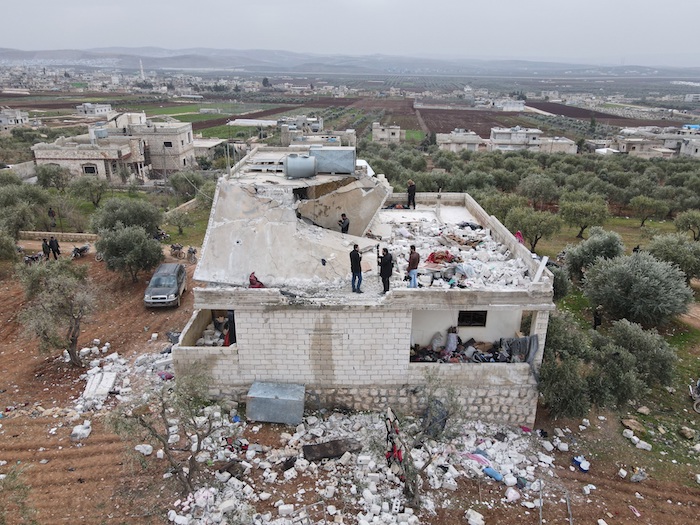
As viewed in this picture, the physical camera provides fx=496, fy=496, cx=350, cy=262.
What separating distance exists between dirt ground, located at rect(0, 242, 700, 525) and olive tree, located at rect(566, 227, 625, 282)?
1161 centimetres

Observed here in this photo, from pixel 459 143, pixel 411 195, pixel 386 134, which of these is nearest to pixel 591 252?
pixel 411 195

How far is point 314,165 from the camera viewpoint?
15.7 metres

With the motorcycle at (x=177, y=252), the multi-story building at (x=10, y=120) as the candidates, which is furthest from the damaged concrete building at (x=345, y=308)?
the multi-story building at (x=10, y=120)

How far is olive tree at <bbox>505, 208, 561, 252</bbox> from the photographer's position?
26.4 m

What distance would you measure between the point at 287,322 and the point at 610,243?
17.9 m

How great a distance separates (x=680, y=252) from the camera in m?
22.5

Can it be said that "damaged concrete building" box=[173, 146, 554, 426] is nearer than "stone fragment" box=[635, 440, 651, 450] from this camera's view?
Yes

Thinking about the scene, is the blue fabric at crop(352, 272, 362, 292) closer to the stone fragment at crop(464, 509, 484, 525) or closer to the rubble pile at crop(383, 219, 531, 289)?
the rubble pile at crop(383, 219, 531, 289)

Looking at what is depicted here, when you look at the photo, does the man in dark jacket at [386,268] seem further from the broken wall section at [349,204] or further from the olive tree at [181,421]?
the olive tree at [181,421]

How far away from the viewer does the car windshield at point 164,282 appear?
62.0 feet

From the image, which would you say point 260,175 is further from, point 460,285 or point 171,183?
point 171,183

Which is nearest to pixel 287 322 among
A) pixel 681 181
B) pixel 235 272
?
pixel 235 272

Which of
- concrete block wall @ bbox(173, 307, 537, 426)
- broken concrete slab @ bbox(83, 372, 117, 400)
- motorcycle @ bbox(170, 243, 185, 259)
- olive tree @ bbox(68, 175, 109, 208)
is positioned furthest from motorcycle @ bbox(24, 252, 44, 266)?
olive tree @ bbox(68, 175, 109, 208)

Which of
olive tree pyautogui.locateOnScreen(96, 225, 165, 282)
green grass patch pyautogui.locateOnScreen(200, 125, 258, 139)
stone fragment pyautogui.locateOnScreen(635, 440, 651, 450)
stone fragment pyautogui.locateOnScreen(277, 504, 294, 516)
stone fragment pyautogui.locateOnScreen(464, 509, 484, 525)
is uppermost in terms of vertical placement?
olive tree pyautogui.locateOnScreen(96, 225, 165, 282)
